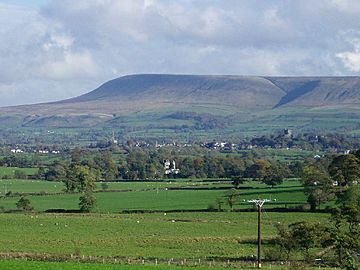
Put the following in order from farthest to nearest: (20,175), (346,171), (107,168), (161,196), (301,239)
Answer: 1. (107,168)
2. (20,175)
3. (161,196)
4. (346,171)
5. (301,239)

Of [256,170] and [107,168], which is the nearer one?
[256,170]

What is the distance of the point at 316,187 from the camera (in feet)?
257

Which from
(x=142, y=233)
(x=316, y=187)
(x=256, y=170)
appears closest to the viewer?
(x=142, y=233)

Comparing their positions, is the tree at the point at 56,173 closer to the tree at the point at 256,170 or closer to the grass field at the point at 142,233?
the tree at the point at 256,170

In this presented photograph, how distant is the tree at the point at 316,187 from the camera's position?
75.8 meters

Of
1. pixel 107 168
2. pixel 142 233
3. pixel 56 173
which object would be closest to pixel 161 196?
pixel 142 233

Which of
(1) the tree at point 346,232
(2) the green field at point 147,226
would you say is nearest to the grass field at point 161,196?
(2) the green field at point 147,226

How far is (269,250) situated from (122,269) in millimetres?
14457

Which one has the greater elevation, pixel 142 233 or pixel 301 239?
pixel 301 239

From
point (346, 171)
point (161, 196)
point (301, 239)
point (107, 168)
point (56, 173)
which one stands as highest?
point (346, 171)

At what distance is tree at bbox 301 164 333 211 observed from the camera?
2982 inches

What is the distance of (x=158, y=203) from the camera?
84.8 meters

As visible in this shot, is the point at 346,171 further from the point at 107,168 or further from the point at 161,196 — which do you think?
the point at 107,168

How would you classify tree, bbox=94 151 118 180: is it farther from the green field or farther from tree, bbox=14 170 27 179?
the green field
